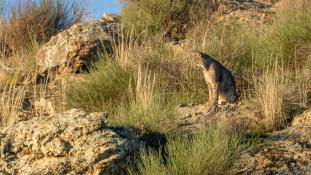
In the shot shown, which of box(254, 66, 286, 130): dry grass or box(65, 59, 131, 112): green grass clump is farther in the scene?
box(65, 59, 131, 112): green grass clump

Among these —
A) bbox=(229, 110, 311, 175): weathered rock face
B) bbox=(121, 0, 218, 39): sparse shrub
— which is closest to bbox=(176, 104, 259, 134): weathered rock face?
bbox=(229, 110, 311, 175): weathered rock face

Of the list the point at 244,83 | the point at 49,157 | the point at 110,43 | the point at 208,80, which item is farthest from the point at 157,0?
the point at 49,157

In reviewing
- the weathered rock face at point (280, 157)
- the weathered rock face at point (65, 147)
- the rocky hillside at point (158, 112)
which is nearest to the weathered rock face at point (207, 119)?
the rocky hillside at point (158, 112)

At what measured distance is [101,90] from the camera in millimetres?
9711

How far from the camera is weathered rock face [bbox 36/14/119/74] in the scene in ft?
38.0

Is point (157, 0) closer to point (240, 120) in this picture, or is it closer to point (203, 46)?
point (203, 46)

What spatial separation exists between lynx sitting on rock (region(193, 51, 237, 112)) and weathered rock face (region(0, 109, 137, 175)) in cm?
277

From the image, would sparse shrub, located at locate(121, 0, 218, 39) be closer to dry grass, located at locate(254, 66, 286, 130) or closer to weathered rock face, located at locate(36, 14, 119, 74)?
weathered rock face, located at locate(36, 14, 119, 74)

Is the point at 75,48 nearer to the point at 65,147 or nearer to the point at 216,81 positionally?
the point at 216,81

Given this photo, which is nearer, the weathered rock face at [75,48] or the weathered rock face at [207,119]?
the weathered rock face at [207,119]

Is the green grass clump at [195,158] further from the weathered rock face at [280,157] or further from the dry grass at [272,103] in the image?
the dry grass at [272,103]

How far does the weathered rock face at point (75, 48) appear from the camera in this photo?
1157cm

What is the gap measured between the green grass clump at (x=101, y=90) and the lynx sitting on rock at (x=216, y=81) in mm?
1468

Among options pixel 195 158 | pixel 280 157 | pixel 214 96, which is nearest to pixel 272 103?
pixel 214 96
